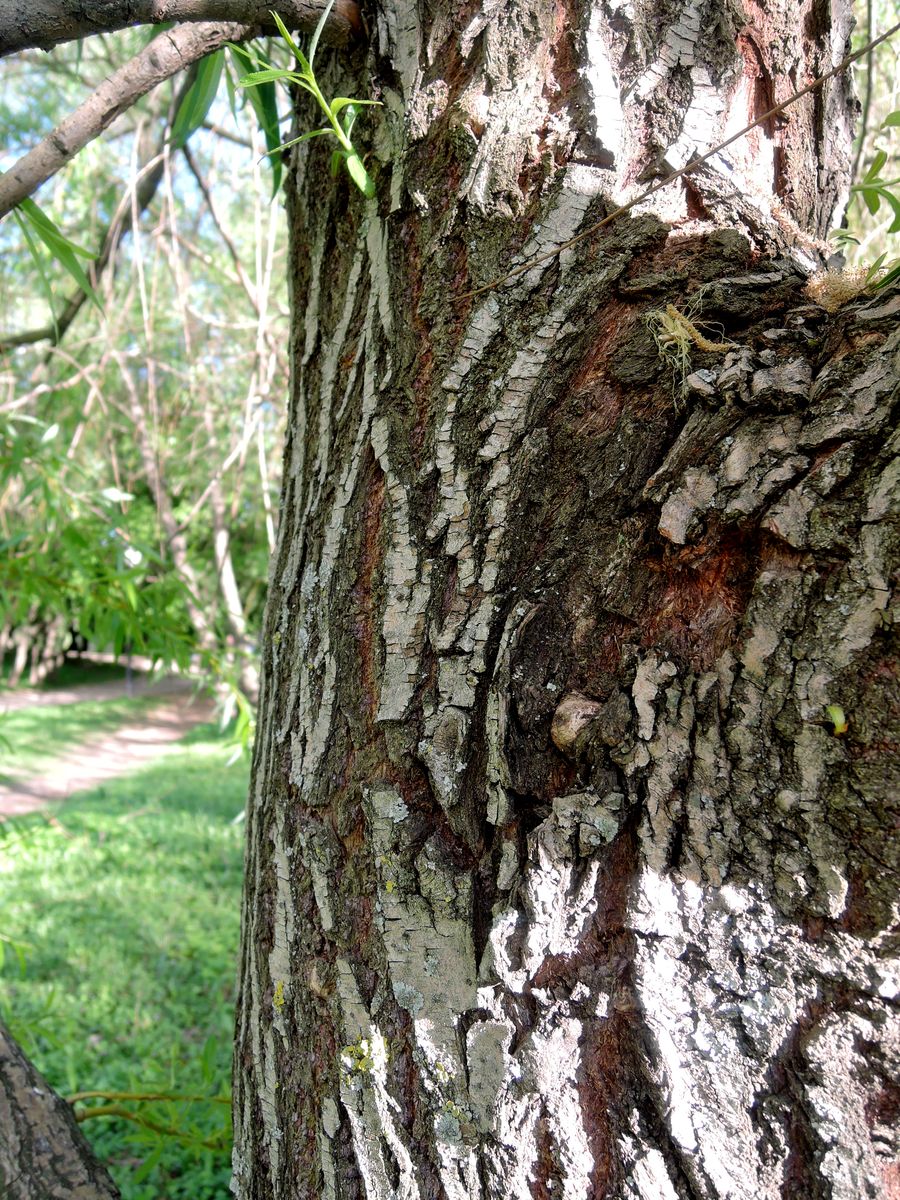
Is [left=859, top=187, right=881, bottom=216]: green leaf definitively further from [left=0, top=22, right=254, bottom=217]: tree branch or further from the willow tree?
[left=0, top=22, right=254, bottom=217]: tree branch

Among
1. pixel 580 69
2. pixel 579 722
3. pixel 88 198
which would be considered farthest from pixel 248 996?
pixel 88 198

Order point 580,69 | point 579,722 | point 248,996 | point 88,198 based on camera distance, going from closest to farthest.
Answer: point 579,722 → point 580,69 → point 248,996 → point 88,198

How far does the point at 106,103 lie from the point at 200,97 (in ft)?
1.07

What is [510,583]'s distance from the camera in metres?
0.93

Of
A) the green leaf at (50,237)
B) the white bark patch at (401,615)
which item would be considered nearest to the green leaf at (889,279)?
the white bark patch at (401,615)

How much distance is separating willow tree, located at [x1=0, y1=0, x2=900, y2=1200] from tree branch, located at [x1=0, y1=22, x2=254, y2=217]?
0.14m

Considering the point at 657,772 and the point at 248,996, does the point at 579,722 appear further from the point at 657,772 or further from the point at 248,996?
the point at 248,996

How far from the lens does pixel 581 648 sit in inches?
35.1

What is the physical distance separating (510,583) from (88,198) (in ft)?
13.8

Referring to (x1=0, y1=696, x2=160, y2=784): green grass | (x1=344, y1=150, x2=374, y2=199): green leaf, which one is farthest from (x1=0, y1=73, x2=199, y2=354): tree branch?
(x1=0, y1=696, x2=160, y2=784): green grass

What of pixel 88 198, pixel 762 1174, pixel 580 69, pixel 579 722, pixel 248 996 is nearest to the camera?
pixel 762 1174

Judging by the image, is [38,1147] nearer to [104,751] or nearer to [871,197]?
[871,197]

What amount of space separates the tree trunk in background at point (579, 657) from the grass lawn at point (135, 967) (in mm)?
1109

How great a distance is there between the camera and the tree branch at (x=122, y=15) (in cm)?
91
